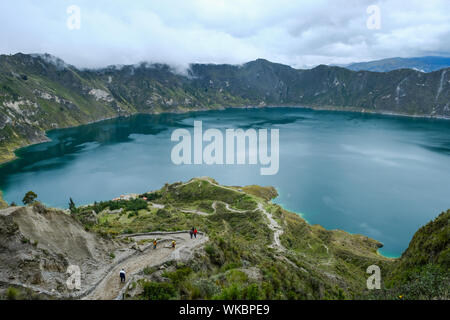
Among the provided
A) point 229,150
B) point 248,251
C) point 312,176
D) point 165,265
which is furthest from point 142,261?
point 229,150

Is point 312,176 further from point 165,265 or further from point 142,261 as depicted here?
point 165,265

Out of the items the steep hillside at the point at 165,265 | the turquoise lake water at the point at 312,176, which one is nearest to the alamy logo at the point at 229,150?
the turquoise lake water at the point at 312,176

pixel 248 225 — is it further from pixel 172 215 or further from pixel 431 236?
pixel 431 236

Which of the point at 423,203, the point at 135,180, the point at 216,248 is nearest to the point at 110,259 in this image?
the point at 216,248

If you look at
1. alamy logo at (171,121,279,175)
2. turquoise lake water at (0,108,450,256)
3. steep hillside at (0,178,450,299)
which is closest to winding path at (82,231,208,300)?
steep hillside at (0,178,450,299)

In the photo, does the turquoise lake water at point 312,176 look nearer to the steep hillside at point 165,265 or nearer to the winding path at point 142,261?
the steep hillside at point 165,265
